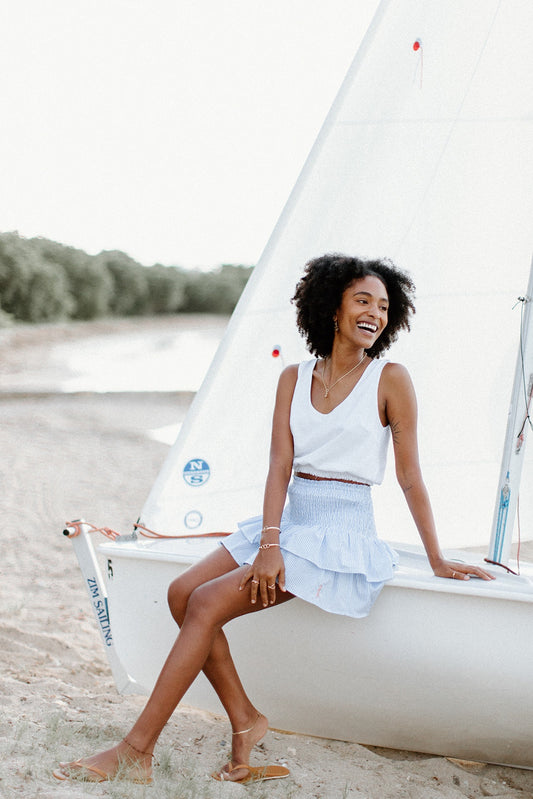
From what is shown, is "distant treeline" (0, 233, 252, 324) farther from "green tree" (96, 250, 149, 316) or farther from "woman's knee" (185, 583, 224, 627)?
"woman's knee" (185, 583, 224, 627)

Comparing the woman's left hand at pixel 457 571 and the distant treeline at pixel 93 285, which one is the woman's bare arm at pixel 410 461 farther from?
the distant treeline at pixel 93 285

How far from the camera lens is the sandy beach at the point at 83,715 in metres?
2.19

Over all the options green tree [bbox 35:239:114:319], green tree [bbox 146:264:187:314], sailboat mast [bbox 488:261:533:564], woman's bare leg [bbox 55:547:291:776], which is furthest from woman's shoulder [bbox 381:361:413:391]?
green tree [bbox 146:264:187:314]

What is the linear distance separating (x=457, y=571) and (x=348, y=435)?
1.48ft

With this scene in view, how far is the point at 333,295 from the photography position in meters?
2.43

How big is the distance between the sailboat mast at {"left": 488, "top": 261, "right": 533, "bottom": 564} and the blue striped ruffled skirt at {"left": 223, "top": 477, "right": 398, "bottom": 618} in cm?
34

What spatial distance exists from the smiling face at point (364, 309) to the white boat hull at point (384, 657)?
647 mm

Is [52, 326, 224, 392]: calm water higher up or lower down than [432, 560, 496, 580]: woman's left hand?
higher up

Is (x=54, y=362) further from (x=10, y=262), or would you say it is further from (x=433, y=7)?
(x=433, y=7)

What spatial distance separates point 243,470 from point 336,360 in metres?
0.54

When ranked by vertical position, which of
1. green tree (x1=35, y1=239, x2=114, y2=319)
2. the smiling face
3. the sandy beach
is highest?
green tree (x1=35, y1=239, x2=114, y2=319)

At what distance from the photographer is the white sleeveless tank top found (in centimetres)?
231

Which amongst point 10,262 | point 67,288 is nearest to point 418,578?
point 10,262

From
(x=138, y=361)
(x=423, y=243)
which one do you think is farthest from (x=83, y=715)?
(x=138, y=361)
